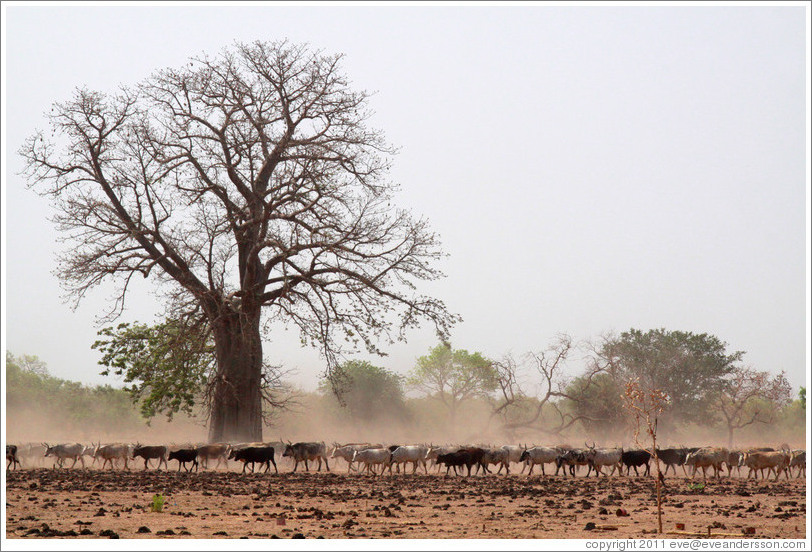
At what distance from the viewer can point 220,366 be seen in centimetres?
3052

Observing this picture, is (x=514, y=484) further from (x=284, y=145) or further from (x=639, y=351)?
(x=639, y=351)

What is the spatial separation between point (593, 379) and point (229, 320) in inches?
1198

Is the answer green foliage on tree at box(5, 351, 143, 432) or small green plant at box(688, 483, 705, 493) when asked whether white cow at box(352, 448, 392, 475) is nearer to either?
small green plant at box(688, 483, 705, 493)

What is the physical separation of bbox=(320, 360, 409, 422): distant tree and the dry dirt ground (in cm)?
3371

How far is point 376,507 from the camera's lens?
16094 millimetres

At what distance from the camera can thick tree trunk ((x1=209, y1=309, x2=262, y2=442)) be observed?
30156mm

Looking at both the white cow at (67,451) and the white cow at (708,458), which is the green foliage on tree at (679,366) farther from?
the white cow at (67,451)

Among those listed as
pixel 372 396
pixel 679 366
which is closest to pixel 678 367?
pixel 679 366

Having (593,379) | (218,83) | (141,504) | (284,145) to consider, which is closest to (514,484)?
(141,504)

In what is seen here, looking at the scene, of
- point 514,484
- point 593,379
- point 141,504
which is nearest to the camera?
point 141,504

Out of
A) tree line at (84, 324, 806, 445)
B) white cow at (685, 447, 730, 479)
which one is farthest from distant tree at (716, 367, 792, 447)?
white cow at (685, 447, 730, 479)

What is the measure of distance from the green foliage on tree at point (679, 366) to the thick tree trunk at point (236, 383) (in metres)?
28.0

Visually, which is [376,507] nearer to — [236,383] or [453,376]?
[236,383]

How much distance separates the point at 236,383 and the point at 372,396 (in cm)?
2882
